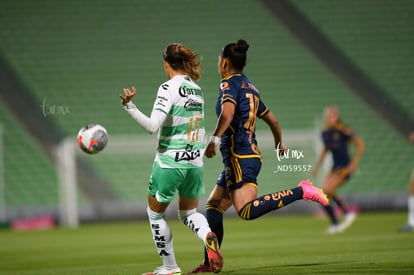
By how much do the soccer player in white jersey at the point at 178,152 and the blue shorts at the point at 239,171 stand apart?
0.42 m

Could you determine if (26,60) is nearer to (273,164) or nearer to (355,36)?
(273,164)

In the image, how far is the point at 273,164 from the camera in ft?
55.0

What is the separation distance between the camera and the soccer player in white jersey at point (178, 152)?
250 inches

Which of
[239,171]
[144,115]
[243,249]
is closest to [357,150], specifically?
[243,249]

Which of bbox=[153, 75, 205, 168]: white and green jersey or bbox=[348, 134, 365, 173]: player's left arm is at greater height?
bbox=[348, 134, 365, 173]: player's left arm

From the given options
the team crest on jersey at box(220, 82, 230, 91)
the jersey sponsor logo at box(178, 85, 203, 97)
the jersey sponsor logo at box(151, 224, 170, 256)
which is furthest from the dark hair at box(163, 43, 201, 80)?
the jersey sponsor logo at box(151, 224, 170, 256)

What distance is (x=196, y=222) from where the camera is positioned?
→ 652cm

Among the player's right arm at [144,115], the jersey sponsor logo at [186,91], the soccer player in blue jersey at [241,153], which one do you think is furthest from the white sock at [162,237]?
the jersey sponsor logo at [186,91]

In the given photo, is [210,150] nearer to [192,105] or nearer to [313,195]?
[192,105]

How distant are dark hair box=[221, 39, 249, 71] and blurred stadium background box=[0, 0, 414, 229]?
9582 millimetres

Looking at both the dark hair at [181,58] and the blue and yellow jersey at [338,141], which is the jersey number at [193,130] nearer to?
the dark hair at [181,58]

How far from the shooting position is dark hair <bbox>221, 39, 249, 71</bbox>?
6922 millimetres

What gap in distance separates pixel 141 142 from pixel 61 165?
1.82m

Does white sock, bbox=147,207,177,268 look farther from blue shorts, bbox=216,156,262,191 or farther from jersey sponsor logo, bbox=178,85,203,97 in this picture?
jersey sponsor logo, bbox=178,85,203,97
